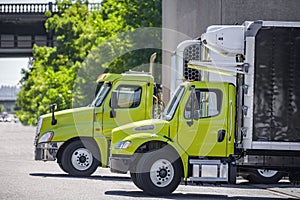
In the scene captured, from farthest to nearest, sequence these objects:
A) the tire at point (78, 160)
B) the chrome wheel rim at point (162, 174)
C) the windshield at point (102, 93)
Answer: the windshield at point (102, 93) → the tire at point (78, 160) → the chrome wheel rim at point (162, 174)

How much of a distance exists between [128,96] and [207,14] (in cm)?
843

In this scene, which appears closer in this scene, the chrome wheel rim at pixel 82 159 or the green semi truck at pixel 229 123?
the green semi truck at pixel 229 123

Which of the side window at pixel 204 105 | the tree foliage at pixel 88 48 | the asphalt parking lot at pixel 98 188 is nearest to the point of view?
the asphalt parking lot at pixel 98 188

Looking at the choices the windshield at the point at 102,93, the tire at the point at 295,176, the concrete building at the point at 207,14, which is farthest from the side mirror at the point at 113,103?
the concrete building at the point at 207,14

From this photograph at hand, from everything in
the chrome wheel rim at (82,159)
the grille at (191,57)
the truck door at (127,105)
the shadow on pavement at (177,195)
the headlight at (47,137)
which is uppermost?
the grille at (191,57)

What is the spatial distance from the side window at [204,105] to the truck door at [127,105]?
414 centimetres

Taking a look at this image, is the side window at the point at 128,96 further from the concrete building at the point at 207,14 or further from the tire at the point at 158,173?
the concrete building at the point at 207,14

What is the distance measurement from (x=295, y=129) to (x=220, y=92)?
66.0 inches

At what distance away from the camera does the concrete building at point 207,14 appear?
939 inches

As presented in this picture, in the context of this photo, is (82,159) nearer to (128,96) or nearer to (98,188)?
(128,96)

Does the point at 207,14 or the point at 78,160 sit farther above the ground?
the point at 207,14

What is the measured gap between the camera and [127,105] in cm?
2002

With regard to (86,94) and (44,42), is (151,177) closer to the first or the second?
(86,94)

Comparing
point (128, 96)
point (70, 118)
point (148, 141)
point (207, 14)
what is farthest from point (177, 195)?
point (207, 14)
